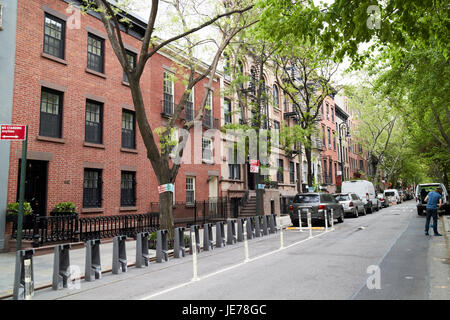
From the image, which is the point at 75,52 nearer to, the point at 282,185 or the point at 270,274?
the point at 270,274

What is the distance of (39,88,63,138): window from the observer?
1323 cm

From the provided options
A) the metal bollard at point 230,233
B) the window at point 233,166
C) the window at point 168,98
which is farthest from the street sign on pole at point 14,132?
the window at point 233,166

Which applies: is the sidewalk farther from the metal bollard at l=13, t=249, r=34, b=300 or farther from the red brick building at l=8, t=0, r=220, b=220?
the red brick building at l=8, t=0, r=220, b=220

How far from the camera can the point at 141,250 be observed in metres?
9.23

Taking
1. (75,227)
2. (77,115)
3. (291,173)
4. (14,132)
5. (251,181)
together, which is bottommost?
(75,227)

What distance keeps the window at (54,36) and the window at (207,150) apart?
1015cm

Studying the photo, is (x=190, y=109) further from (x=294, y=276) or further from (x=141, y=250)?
(x=294, y=276)

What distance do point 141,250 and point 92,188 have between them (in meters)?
6.65

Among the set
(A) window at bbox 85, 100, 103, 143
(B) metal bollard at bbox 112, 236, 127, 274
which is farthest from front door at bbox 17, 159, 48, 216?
(B) metal bollard at bbox 112, 236, 127, 274

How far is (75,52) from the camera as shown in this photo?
14430 mm

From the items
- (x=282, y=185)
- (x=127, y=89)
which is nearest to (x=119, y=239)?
(x=127, y=89)

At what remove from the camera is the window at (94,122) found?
15.1 metres

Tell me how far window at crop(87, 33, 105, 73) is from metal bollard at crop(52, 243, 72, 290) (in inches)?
403

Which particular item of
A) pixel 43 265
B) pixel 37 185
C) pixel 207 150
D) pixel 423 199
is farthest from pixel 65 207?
pixel 423 199
